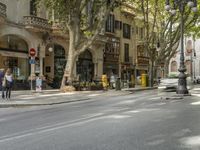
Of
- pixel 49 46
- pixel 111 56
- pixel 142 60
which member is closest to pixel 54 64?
pixel 49 46

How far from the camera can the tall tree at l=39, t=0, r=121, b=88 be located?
32906 millimetres

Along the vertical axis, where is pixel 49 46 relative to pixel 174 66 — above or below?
above

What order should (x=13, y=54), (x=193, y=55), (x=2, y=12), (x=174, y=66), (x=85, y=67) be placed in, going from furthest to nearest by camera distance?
(x=174, y=66) < (x=193, y=55) < (x=85, y=67) < (x=13, y=54) < (x=2, y=12)

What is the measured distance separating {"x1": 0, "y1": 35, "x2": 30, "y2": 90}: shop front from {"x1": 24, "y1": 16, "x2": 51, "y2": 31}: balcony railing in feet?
4.99

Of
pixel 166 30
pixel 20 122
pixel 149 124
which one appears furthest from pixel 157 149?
pixel 166 30

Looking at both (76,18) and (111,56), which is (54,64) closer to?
(76,18)

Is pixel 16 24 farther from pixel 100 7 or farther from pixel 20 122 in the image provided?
pixel 20 122

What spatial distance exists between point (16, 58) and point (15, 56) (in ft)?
2.41

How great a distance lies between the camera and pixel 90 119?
1337 centimetres

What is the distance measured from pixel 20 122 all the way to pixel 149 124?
3.99 metres

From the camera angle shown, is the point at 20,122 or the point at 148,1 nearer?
the point at 20,122

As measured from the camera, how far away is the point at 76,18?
108 ft

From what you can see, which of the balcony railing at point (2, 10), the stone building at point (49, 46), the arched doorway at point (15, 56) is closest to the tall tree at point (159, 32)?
the stone building at point (49, 46)

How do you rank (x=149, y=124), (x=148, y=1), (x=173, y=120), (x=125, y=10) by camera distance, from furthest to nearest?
(x=125, y=10)
(x=148, y=1)
(x=173, y=120)
(x=149, y=124)
